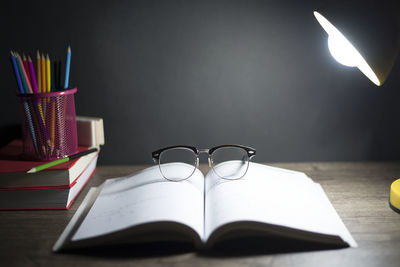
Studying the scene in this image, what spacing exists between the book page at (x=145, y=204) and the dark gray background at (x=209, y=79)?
30cm

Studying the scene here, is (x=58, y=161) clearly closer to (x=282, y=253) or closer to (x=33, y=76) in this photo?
(x=33, y=76)

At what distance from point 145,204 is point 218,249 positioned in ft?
0.51

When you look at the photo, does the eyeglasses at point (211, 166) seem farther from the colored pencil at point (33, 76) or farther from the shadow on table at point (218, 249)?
the colored pencil at point (33, 76)

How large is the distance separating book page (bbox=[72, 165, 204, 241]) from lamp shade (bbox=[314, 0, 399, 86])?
0.41m

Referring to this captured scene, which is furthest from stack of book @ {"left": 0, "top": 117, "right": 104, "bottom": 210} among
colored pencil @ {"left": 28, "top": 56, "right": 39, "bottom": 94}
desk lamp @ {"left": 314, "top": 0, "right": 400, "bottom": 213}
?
desk lamp @ {"left": 314, "top": 0, "right": 400, "bottom": 213}

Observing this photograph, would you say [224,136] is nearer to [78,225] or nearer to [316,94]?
[316,94]

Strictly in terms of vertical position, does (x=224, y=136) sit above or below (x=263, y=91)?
below

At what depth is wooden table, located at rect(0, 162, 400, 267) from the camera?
726mm

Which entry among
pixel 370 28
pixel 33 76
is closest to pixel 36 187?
pixel 33 76

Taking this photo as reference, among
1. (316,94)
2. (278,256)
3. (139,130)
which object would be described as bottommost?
(278,256)

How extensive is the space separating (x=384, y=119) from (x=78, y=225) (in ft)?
2.87

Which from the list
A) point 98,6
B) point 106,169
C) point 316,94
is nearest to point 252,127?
point 316,94

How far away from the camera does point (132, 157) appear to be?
128 centimetres

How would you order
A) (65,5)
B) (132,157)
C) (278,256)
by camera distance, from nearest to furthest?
(278,256), (65,5), (132,157)
